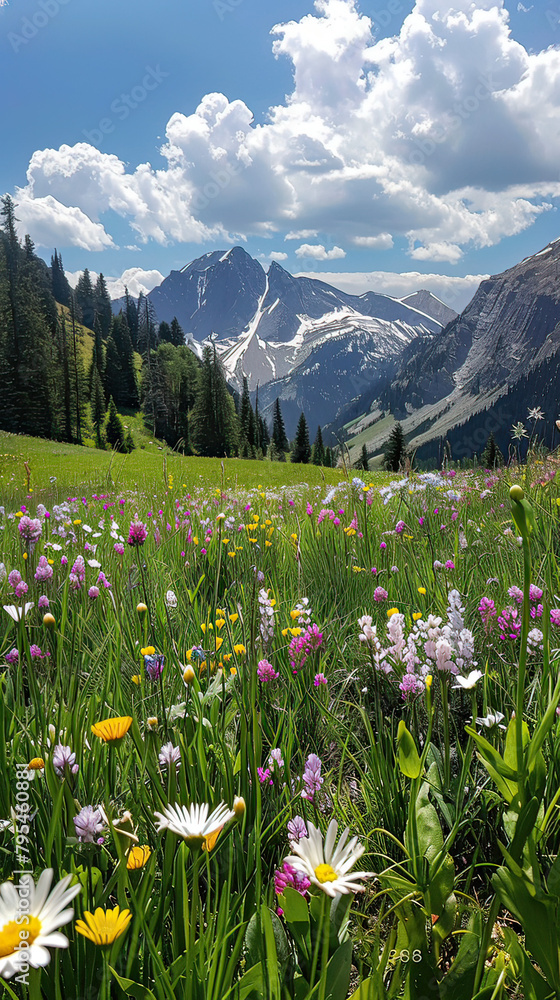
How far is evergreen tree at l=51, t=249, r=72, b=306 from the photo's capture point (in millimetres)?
113750

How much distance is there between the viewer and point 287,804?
1.34 metres

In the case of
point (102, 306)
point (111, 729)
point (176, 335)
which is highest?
point (102, 306)

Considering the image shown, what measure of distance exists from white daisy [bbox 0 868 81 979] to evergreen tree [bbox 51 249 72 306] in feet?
433

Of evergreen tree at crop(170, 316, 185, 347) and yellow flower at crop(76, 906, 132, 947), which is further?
evergreen tree at crop(170, 316, 185, 347)

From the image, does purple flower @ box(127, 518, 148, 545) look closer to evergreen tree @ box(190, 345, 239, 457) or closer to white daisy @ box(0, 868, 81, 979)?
white daisy @ box(0, 868, 81, 979)

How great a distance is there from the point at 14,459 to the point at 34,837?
77.7 ft

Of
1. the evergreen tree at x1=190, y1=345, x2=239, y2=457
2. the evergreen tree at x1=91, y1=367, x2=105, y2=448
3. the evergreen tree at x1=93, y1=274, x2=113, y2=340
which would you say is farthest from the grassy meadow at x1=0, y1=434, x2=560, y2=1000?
the evergreen tree at x1=93, y1=274, x2=113, y2=340

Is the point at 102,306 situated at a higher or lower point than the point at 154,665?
higher

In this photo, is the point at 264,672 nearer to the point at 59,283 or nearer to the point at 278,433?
the point at 278,433

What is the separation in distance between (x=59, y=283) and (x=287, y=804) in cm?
13598

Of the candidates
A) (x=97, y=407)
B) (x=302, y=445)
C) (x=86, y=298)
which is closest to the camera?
(x=97, y=407)

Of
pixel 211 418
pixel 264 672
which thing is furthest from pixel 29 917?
pixel 211 418

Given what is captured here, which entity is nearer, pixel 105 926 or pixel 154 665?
pixel 105 926

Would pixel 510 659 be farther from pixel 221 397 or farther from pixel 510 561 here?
pixel 221 397
